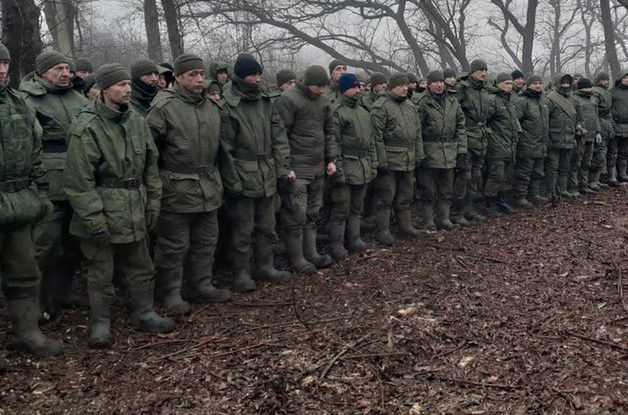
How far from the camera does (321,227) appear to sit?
802 cm

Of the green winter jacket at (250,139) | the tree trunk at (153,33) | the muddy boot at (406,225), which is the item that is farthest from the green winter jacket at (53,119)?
the tree trunk at (153,33)

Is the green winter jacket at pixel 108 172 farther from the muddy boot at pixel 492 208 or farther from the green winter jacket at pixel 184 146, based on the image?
the muddy boot at pixel 492 208

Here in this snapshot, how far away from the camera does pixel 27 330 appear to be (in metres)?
4.41

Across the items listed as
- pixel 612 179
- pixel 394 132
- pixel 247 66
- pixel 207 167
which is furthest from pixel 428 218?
pixel 612 179

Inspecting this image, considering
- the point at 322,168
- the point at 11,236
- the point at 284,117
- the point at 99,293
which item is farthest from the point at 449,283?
the point at 11,236

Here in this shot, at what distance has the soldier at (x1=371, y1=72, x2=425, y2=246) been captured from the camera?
7254mm

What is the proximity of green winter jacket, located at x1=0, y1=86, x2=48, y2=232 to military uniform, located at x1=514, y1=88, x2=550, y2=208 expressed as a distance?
7245 mm

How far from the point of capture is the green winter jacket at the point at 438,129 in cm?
777

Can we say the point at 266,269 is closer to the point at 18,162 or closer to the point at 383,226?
the point at 383,226

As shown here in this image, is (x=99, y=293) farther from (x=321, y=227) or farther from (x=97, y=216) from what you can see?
(x=321, y=227)

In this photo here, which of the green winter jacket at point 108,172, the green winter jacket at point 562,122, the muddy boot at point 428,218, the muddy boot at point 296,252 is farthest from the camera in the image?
the green winter jacket at point 562,122

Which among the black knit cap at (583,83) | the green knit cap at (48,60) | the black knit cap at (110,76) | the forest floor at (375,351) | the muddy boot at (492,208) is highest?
the green knit cap at (48,60)

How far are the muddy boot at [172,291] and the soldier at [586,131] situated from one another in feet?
24.9

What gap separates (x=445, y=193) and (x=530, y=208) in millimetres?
2053
